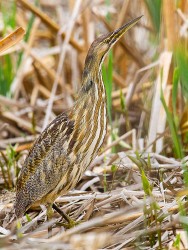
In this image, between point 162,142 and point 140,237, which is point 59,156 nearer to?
point 140,237

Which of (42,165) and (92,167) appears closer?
(42,165)

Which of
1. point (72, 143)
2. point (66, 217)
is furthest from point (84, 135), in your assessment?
point (66, 217)

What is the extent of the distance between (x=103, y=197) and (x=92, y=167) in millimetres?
568

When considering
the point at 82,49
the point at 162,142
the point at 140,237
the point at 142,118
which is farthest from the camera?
the point at 82,49

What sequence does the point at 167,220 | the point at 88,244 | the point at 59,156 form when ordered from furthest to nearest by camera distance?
the point at 59,156
the point at 167,220
the point at 88,244

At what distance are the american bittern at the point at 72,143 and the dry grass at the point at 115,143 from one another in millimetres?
→ 116

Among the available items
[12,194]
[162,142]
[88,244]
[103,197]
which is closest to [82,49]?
[162,142]

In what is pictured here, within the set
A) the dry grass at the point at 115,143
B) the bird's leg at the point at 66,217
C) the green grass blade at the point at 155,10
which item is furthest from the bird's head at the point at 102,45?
the green grass blade at the point at 155,10

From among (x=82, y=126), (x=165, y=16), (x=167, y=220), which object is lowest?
(x=167, y=220)

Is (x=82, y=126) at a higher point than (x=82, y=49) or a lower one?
lower

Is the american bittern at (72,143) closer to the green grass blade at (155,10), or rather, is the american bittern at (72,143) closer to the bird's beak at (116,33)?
the bird's beak at (116,33)

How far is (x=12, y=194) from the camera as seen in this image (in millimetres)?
3250

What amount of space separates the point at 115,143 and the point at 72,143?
2.53ft

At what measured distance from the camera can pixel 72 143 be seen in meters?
2.78
